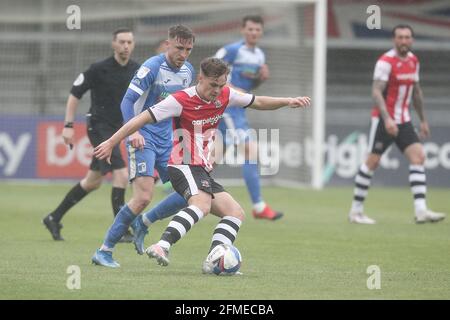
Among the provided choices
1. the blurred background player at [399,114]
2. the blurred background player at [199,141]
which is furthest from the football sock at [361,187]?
the blurred background player at [199,141]

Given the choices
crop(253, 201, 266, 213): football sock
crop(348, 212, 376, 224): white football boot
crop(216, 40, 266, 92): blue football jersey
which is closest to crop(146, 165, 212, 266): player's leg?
crop(348, 212, 376, 224): white football boot

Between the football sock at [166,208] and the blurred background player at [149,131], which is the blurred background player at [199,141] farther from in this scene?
the football sock at [166,208]

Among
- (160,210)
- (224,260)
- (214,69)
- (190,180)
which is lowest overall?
(224,260)

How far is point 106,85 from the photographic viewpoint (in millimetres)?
11242

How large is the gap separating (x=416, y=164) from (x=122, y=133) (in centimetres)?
595

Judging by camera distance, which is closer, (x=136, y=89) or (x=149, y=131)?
(x=136, y=89)

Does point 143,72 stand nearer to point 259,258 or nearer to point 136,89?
point 136,89

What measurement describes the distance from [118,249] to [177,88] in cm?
187

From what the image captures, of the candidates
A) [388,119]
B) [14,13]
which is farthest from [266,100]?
[14,13]

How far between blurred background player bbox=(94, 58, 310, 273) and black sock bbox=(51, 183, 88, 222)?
2769 millimetres

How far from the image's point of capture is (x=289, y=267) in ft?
29.9

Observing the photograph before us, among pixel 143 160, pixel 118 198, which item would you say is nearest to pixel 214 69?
pixel 143 160

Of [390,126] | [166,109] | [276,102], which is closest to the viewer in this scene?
[166,109]

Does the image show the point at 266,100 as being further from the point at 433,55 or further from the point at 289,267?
the point at 433,55
